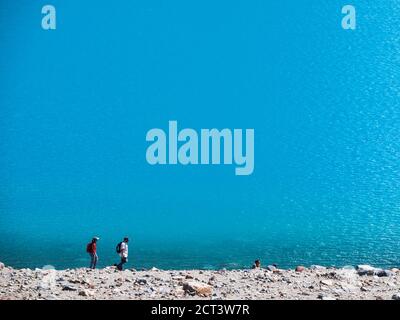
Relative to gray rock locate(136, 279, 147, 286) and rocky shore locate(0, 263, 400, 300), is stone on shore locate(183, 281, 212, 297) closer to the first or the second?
rocky shore locate(0, 263, 400, 300)

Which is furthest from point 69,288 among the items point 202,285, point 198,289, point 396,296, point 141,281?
point 396,296

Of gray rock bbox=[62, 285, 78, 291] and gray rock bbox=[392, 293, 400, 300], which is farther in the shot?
gray rock bbox=[62, 285, 78, 291]

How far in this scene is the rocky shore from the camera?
49.3ft

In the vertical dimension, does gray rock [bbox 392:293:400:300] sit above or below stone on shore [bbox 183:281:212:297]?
below

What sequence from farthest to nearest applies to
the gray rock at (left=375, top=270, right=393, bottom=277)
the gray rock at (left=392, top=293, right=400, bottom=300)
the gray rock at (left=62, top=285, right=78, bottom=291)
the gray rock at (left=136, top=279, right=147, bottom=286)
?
the gray rock at (left=375, top=270, right=393, bottom=277)
the gray rock at (left=136, top=279, right=147, bottom=286)
the gray rock at (left=62, top=285, right=78, bottom=291)
the gray rock at (left=392, top=293, right=400, bottom=300)

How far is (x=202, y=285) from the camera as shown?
15461 mm

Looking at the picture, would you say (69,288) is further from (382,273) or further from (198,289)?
(382,273)

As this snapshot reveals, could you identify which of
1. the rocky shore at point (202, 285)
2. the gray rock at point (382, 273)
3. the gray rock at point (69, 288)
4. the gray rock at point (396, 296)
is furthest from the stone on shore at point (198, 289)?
the gray rock at point (382, 273)

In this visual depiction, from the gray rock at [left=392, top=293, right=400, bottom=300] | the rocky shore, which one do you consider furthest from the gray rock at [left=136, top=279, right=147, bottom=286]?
the gray rock at [left=392, top=293, right=400, bottom=300]

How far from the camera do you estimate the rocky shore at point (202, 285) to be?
49.3 feet

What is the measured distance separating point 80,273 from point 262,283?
7176 mm
